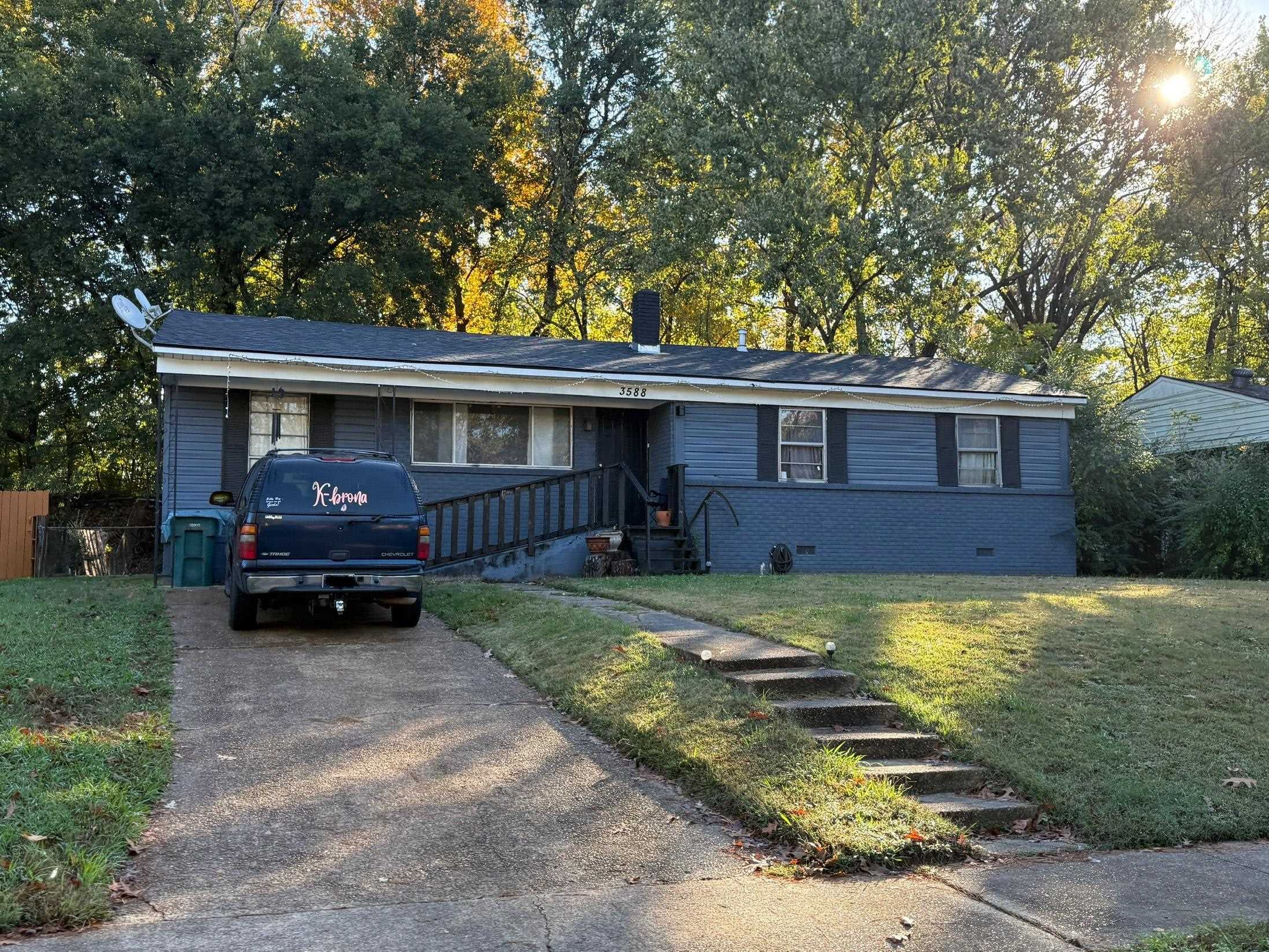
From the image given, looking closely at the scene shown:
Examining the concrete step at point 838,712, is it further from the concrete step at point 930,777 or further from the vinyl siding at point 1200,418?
the vinyl siding at point 1200,418

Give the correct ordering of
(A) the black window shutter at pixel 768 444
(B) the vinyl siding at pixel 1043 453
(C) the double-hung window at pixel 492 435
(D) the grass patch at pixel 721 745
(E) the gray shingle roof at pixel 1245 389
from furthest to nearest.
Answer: (E) the gray shingle roof at pixel 1245 389 < (B) the vinyl siding at pixel 1043 453 < (A) the black window shutter at pixel 768 444 < (C) the double-hung window at pixel 492 435 < (D) the grass patch at pixel 721 745

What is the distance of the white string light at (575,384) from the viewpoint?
1562cm

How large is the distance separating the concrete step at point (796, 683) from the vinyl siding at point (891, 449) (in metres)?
11.8

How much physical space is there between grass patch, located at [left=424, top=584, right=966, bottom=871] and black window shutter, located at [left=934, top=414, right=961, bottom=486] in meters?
11.3

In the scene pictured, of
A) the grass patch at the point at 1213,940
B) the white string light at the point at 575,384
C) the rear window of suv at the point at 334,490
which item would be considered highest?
the white string light at the point at 575,384

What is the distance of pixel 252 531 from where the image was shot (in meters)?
10.2

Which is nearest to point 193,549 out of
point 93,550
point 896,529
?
point 93,550

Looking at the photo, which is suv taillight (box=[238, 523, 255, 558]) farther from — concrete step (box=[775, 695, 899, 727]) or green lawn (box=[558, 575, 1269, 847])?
concrete step (box=[775, 695, 899, 727])

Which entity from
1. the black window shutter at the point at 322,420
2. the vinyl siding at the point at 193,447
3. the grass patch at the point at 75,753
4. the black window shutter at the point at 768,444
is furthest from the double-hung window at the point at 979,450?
the grass patch at the point at 75,753

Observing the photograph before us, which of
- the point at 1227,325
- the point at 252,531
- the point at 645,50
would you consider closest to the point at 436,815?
the point at 252,531

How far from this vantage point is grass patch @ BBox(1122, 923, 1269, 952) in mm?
4004

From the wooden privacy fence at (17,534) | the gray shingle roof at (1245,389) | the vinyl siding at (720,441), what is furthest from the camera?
the gray shingle roof at (1245,389)

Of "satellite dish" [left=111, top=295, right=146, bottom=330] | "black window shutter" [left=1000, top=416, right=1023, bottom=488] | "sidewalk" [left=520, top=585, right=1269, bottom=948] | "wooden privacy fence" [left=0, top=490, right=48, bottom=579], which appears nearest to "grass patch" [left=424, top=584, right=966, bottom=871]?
"sidewalk" [left=520, top=585, right=1269, bottom=948]

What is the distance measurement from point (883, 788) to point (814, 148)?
2782 centimetres
